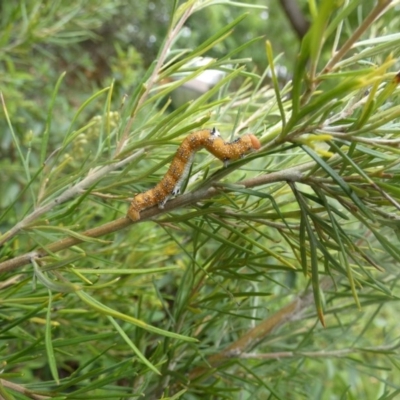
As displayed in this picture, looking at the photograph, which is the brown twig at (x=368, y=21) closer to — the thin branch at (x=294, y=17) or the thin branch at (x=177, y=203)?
the thin branch at (x=177, y=203)

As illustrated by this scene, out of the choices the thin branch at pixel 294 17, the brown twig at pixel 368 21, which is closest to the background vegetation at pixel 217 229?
the brown twig at pixel 368 21

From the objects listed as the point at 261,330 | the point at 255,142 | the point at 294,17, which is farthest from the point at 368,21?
the point at 294,17

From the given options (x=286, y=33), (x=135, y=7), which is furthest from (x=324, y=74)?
(x=286, y=33)

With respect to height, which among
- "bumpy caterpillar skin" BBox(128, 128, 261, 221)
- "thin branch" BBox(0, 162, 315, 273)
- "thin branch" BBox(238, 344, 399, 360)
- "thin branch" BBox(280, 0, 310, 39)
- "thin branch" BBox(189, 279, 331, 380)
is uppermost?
"bumpy caterpillar skin" BBox(128, 128, 261, 221)

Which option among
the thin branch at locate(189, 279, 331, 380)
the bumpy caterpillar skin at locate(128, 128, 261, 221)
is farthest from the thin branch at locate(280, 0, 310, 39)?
the bumpy caterpillar skin at locate(128, 128, 261, 221)

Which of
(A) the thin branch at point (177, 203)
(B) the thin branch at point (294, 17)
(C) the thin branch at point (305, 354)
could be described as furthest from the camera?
(B) the thin branch at point (294, 17)

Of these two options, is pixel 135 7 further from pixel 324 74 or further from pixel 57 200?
pixel 324 74

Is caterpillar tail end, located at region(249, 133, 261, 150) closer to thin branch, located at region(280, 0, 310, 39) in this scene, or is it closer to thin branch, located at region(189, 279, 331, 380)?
thin branch, located at region(189, 279, 331, 380)
